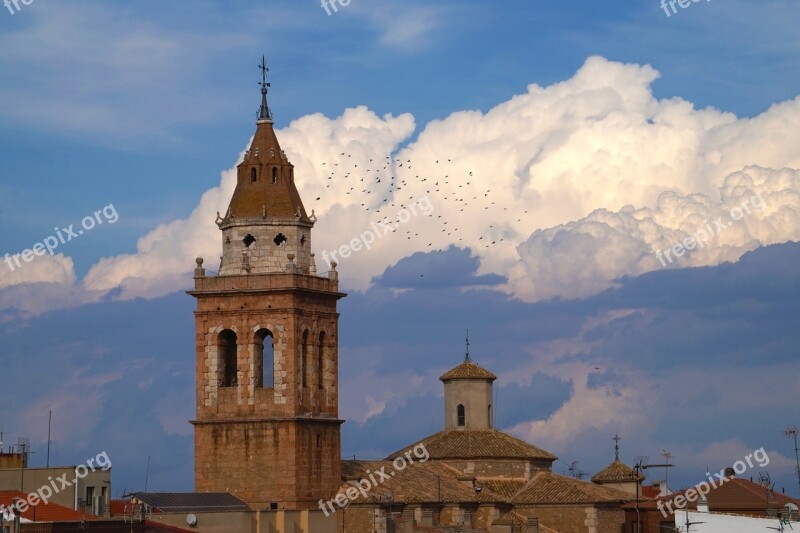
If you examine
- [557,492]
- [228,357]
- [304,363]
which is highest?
[228,357]

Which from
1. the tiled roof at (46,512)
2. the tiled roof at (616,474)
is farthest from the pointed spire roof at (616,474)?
the tiled roof at (46,512)

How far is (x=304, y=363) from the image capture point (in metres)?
85.1

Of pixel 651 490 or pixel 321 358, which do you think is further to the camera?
pixel 651 490

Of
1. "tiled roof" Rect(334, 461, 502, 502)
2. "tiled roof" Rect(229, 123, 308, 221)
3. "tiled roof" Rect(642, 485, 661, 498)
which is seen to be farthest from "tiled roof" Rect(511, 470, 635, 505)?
"tiled roof" Rect(642, 485, 661, 498)

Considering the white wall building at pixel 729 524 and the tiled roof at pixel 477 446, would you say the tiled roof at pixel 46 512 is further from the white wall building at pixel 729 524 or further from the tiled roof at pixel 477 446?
the white wall building at pixel 729 524

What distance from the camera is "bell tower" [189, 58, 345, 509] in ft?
273

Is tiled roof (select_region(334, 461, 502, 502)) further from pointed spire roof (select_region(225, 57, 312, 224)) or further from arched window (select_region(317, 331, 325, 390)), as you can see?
pointed spire roof (select_region(225, 57, 312, 224))

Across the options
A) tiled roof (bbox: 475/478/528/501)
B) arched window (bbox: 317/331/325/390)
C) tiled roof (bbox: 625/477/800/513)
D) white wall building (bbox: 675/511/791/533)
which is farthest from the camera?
tiled roof (bbox: 625/477/800/513)

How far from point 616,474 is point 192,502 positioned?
1385 inches

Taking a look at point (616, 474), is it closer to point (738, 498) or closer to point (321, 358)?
point (738, 498)

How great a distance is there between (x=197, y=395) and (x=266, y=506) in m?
5.56

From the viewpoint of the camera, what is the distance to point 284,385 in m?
83.5

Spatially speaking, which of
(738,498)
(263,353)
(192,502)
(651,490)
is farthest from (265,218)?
(651,490)

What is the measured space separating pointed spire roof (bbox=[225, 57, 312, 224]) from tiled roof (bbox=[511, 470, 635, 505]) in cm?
1797
